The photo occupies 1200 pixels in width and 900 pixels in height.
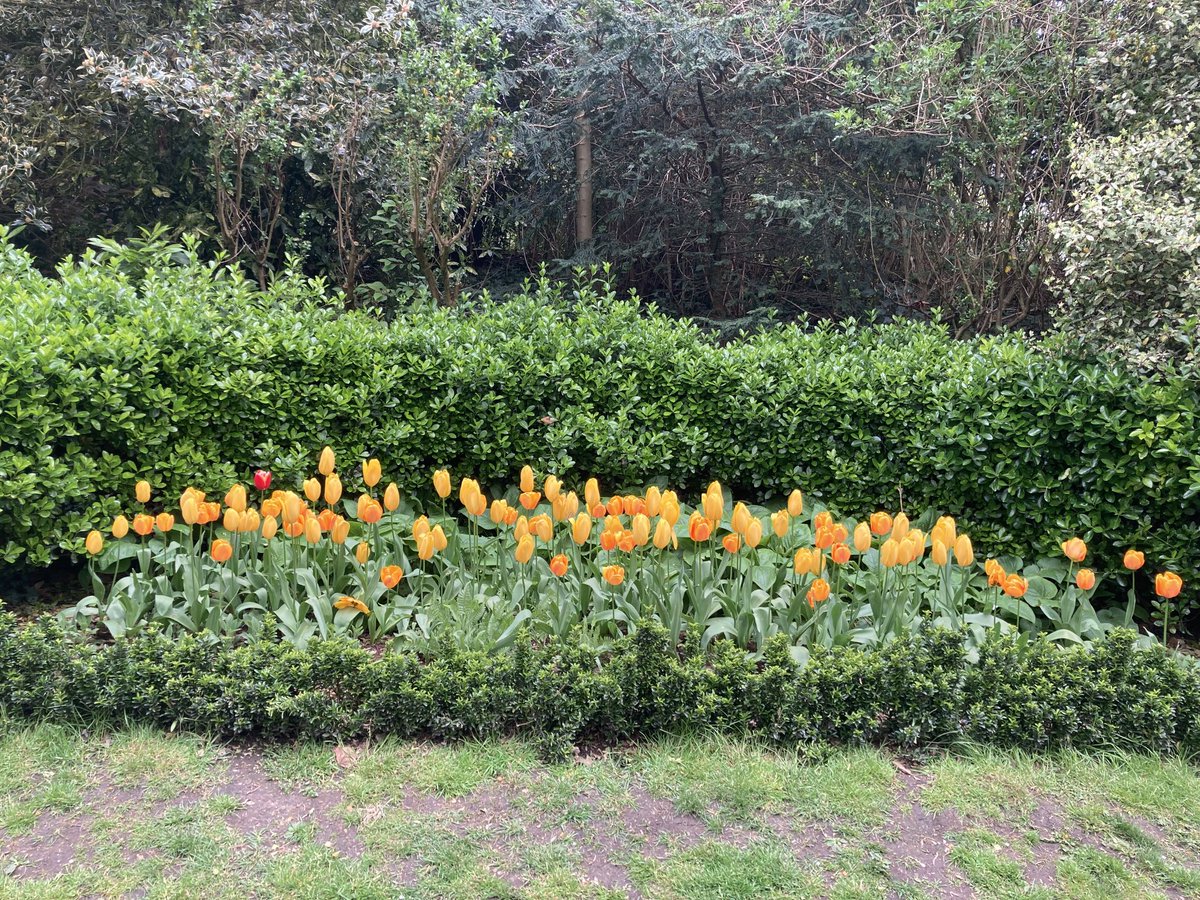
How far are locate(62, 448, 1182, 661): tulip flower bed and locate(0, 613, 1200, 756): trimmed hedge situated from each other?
0.63 feet

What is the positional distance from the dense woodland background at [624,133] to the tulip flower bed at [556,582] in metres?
2.67

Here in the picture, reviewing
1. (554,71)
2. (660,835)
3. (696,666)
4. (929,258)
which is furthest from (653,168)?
(660,835)

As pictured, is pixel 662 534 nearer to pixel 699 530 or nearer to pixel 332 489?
pixel 699 530

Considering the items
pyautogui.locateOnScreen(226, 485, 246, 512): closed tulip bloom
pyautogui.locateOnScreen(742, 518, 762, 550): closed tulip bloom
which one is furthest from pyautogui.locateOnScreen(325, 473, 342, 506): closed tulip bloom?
pyautogui.locateOnScreen(742, 518, 762, 550): closed tulip bloom

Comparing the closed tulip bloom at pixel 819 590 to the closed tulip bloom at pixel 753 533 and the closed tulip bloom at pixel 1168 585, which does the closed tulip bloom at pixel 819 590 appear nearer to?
the closed tulip bloom at pixel 753 533

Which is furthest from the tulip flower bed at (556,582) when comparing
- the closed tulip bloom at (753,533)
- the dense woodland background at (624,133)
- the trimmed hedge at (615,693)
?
the dense woodland background at (624,133)

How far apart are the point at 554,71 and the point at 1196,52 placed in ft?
16.4

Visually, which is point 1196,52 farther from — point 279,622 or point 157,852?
point 157,852

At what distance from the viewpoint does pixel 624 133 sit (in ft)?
25.4

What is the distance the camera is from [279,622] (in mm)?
3506

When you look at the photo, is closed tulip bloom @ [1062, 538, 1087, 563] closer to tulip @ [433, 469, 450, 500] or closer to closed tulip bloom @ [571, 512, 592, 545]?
closed tulip bloom @ [571, 512, 592, 545]

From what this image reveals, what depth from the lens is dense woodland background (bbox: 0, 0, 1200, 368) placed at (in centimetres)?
611

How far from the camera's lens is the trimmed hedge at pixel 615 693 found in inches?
119

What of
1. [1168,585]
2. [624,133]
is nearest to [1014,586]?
[1168,585]
